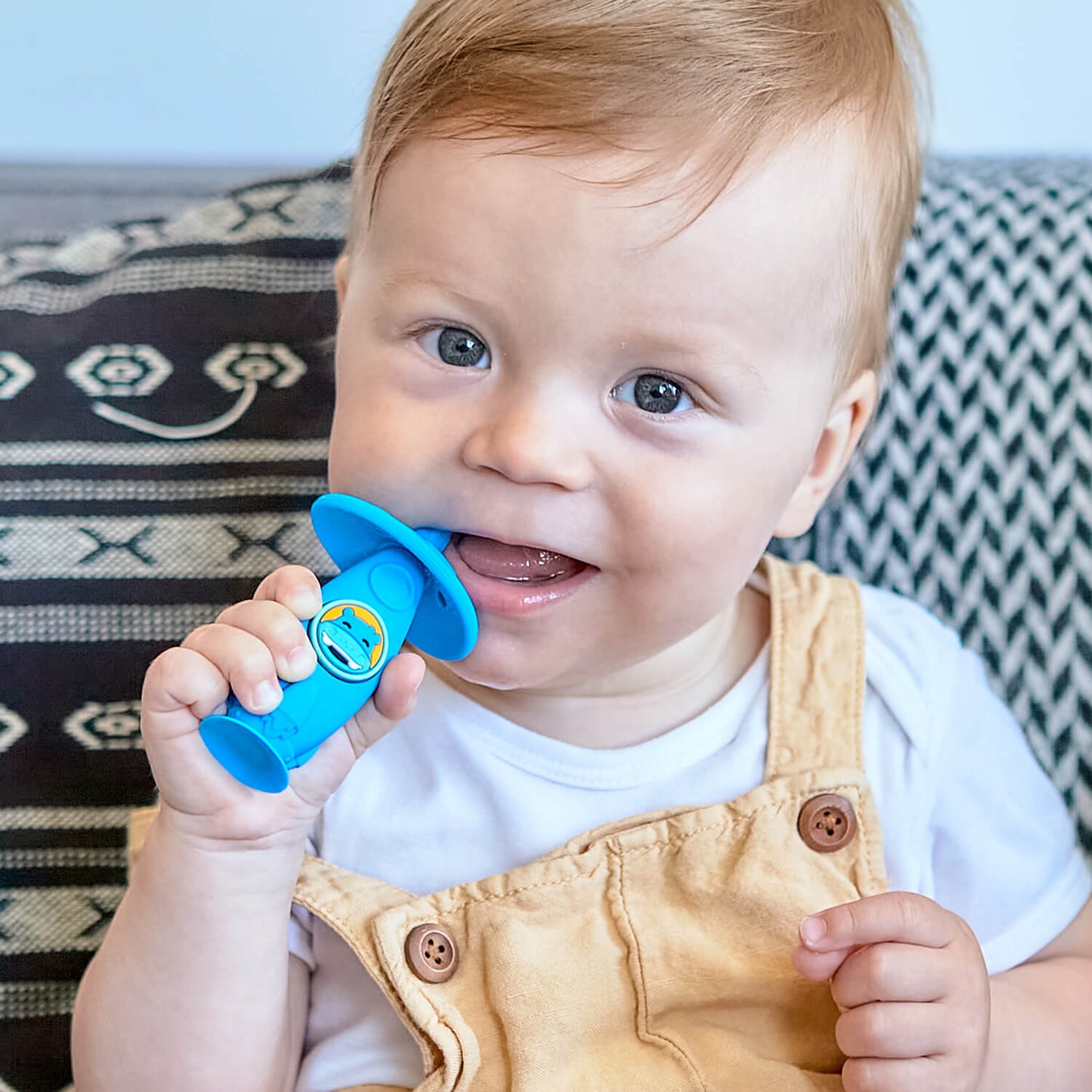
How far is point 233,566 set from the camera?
103 centimetres

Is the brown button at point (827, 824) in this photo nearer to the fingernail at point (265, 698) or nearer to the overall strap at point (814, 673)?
the overall strap at point (814, 673)

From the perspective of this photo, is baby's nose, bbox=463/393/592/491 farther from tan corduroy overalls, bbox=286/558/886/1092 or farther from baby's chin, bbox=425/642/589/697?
tan corduroy overalls, bbox=286/558/886/1092

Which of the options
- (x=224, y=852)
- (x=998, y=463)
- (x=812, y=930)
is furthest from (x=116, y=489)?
(x=998, y=463)

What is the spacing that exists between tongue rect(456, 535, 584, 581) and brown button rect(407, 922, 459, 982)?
250 millimetres

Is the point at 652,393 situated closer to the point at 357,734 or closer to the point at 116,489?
the point at 357,734

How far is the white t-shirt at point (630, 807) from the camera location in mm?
885

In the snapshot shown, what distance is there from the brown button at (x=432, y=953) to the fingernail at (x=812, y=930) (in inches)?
Answer: 8.8

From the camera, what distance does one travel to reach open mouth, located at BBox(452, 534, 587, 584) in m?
0.76

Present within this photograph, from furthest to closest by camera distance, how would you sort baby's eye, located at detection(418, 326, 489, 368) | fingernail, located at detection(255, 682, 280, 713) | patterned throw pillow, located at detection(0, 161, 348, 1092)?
1. patterned throw pillow, located at detection(0, 161, 348, 1092)
2. baby's eye, located at detection(418, 326, 489, 368)
3. fingernail, located at detection(255, 682, 280, 713)

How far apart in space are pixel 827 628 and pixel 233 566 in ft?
1.50

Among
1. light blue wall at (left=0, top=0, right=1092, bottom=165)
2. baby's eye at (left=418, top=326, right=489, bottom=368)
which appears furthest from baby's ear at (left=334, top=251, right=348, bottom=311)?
light blue wall at (left=0, top=0, right=1092, bottom=165)

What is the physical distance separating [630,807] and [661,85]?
1.52 ft

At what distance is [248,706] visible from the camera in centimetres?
63

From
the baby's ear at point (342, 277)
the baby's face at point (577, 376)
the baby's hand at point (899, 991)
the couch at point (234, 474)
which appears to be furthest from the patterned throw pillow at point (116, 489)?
the baby's hand at point (899, 991)
